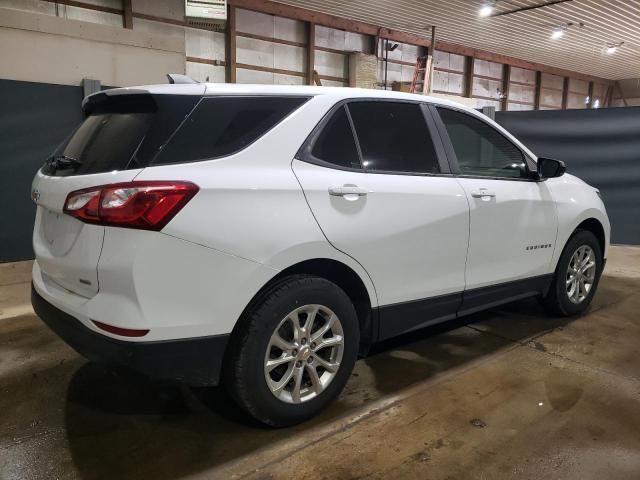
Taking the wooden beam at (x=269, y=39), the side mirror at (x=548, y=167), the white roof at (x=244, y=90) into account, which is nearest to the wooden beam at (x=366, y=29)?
the wooden beam at (x=269, y=39)

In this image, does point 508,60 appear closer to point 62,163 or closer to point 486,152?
point 486,152

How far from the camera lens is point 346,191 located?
7.68 feet

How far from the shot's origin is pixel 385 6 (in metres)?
9.89

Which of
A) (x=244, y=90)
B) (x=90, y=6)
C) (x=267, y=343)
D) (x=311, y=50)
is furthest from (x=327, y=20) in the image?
(x=267, y=343)

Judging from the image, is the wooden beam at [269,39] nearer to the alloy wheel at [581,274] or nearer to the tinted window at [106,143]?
the alloy wheel at [581,274]

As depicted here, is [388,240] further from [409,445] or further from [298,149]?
[409,445]

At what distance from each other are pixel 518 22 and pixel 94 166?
449 inches

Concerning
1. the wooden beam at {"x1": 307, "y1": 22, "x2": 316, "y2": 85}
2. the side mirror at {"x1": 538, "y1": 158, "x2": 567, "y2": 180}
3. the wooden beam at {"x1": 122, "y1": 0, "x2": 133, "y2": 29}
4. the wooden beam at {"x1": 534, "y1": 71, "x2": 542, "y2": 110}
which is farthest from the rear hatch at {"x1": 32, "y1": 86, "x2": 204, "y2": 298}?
the wooden beam at {"x1": 534, "y1": 71, "x2": 542, "y2": 110}

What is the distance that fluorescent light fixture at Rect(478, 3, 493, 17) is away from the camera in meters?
9.73

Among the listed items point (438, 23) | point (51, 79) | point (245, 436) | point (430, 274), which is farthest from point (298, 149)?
point (438, 23)

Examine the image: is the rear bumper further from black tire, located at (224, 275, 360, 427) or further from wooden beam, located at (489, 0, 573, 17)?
wooden beam, located at (489, 0, 573, 17)

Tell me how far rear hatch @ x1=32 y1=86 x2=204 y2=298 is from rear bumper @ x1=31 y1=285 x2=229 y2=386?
17cm

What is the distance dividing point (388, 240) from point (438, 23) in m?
10.1

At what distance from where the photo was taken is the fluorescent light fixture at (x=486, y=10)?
31.9ft
